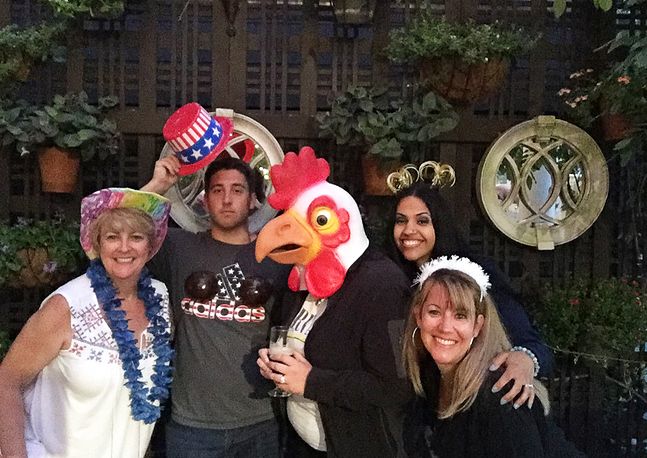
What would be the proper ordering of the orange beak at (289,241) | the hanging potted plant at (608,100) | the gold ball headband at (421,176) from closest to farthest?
the orange beak at (289,241), the gold ball headband at (421,176), the hanging potted plant at (608,100)

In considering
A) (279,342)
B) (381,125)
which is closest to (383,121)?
(381,125)

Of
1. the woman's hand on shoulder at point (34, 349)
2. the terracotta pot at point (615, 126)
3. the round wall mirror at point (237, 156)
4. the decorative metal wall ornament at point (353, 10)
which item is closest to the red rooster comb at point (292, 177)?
the woman's hand on shoulder at point (34, 349)

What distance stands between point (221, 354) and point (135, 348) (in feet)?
0.93

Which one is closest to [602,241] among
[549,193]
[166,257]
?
[549,193]

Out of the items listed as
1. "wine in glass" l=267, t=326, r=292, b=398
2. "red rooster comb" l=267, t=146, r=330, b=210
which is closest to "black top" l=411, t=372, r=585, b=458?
"wine in glass" l=267, t=326, r=292, b=398

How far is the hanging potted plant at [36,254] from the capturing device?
2.67 meters

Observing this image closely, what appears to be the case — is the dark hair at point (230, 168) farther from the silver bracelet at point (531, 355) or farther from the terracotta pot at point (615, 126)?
the terracotta pot at point (615, 126)

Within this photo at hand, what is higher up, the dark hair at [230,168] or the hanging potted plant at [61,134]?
the hanging potted plant at [61,134]

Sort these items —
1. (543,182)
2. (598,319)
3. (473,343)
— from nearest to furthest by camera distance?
(473,343)
(598,319)
(543,182)

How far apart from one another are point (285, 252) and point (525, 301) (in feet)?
5.85

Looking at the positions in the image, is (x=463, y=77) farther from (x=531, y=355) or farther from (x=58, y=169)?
(x=58, y=169)

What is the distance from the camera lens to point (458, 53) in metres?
2.69

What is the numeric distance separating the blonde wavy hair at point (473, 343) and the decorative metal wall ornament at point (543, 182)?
1485 millimetres

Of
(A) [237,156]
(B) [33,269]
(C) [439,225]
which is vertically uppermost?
(A) [237,156]
